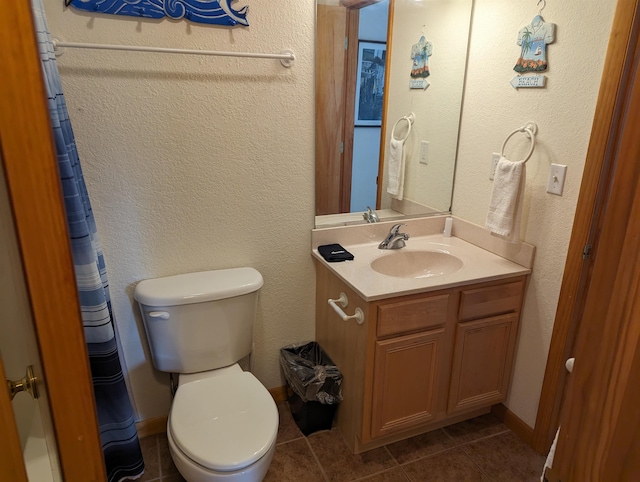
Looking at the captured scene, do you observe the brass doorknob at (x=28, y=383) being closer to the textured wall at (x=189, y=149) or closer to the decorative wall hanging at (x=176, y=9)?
the textured wall at (x=189, y=149)

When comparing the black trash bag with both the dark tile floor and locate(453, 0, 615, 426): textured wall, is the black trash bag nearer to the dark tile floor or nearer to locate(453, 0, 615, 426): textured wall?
the dark tile floor

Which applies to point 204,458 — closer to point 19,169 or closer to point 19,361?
point 19,361

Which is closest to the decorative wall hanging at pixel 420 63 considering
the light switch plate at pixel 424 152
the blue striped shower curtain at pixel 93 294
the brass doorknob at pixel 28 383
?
the light switch plate at pixel 424 152

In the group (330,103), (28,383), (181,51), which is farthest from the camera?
(330,103)

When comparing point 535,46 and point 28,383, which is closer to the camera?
point 28,383

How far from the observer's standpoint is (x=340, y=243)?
2.14m

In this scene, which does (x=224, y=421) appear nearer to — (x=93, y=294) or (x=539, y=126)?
(x=93, y=294)

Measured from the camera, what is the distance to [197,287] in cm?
178

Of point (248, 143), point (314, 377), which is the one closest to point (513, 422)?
point (314, 377)

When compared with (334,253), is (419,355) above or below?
below

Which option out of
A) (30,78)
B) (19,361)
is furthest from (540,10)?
(19,361)

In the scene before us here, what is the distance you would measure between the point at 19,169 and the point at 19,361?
325mm

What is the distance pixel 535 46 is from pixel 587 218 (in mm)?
714

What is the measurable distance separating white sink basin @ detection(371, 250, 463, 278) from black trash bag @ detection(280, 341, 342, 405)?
51 centimetres
